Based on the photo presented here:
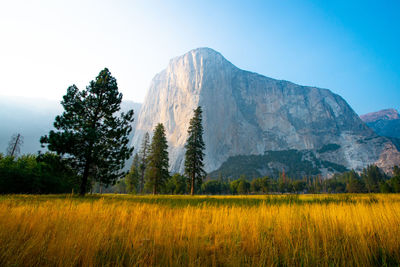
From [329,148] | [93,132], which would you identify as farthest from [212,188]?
[329,148]

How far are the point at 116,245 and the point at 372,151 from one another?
21955cm

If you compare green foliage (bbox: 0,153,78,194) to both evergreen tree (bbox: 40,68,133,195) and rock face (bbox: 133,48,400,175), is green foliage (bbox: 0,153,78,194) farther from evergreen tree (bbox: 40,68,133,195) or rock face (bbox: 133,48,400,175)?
rock face (bbox: 133,48,400,175)

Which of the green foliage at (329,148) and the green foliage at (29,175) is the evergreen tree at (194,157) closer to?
the green foliage at (29,175)

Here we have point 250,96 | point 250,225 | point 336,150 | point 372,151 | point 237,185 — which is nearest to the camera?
point 250,225

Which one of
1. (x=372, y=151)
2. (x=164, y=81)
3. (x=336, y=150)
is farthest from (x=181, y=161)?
(x=372, y=151)

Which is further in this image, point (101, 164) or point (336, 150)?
point (336, 150)

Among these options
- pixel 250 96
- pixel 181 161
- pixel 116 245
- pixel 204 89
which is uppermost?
pixel 250 96

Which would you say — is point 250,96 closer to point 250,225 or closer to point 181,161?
point 181,161

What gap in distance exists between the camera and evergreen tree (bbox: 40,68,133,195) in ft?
46.6

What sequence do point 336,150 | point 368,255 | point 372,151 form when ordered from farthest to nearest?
1. point 336,150
2. point 372,151
3. point 368,255

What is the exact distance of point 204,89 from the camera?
154750 mm

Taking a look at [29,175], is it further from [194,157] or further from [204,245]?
[204,245]

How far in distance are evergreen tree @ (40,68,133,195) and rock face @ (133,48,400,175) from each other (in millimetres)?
105813

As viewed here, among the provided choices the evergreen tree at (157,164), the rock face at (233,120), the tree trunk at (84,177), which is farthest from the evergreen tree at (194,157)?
the rock face at (233,120)
